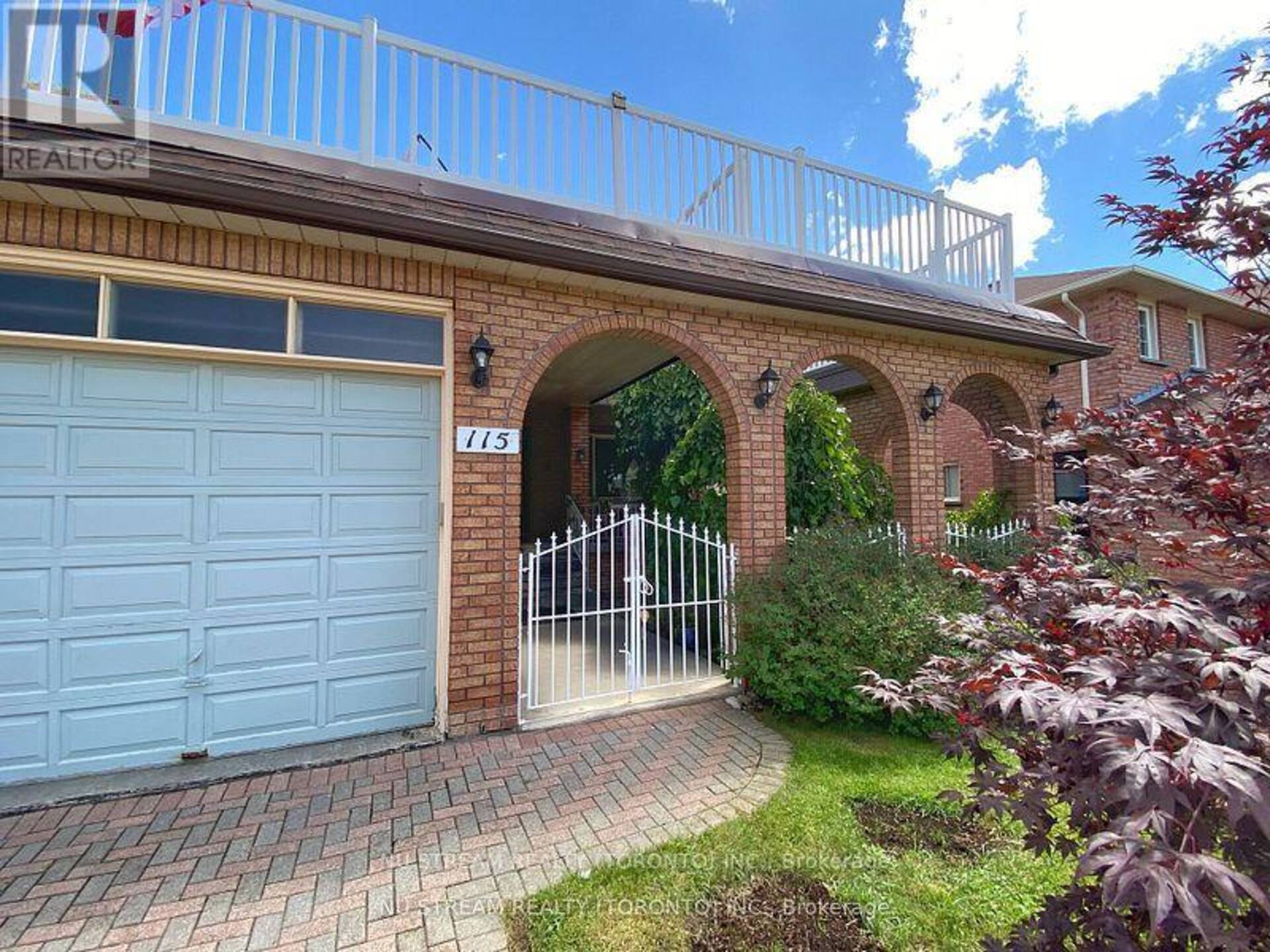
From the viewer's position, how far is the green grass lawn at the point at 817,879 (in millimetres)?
2215

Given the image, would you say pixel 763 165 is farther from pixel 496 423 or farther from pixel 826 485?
pixel 496 423

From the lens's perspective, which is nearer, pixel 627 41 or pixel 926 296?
pixel 926 296

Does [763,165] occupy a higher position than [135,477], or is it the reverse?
[763,165]

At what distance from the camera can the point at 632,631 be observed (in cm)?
468

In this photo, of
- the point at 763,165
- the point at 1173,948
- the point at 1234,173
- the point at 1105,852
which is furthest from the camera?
the point at 763,165

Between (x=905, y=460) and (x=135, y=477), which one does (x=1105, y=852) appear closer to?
(x=135, y=477)

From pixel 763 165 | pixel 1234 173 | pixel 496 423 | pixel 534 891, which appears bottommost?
pixel 534 891

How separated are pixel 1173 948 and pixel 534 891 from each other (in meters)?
2.25

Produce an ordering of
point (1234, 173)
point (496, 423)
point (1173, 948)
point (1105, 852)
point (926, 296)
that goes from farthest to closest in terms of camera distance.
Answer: point (926, 296) < point (496, 423) < point (1234, 173) < point (1173, 948) < point (1105, 852)

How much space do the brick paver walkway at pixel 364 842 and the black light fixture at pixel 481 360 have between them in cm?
267

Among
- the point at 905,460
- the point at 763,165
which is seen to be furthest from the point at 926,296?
the point at 763,165

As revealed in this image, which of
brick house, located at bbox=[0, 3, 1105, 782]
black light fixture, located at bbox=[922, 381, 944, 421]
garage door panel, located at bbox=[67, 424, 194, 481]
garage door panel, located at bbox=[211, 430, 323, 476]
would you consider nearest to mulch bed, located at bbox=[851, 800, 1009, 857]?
brick house, located at bbox=[0, 3, 1105, 782]

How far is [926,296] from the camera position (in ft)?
20.2

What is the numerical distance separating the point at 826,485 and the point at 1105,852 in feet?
17.5
